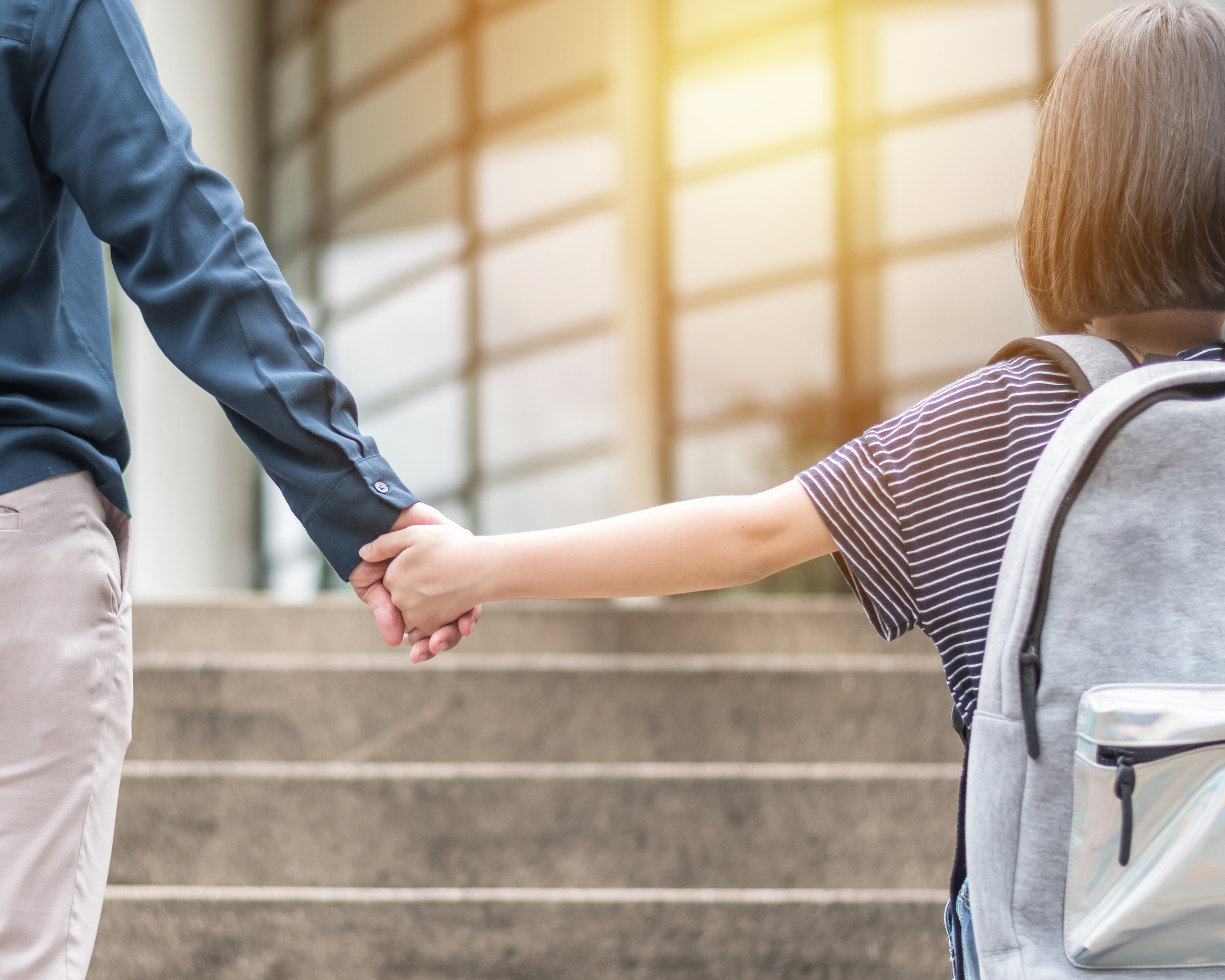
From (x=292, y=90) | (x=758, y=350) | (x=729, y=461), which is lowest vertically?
(x=729, y=461)

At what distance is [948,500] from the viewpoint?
0.99m

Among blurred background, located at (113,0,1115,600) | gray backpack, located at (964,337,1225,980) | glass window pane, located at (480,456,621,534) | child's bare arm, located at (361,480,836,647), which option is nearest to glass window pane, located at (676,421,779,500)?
blurred background, located at (113,0,1115,600)

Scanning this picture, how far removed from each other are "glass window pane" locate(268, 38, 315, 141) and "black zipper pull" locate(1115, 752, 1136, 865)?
25.7ft

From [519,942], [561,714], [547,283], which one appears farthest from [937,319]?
[519,942]

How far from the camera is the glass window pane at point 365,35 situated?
8016 millimetres

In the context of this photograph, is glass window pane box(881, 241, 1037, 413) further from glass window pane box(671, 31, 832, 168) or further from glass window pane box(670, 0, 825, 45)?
glass window pane box(670, 0, 825, 45)

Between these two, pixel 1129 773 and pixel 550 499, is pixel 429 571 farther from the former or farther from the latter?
pixel 550 499

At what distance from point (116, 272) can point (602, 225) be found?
249 inches

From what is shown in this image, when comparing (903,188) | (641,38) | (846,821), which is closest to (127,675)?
(846,821)

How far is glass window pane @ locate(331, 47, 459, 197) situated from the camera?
7977 millimetres

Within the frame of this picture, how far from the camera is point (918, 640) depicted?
3.84m

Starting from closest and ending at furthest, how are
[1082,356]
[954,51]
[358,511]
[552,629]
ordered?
[1082,356], [358,511], [552,629], [954,51]

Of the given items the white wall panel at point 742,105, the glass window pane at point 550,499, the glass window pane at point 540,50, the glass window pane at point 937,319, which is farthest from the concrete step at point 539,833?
the glass window pane at point 540,50

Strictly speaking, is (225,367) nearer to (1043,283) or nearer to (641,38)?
(1043,283)
